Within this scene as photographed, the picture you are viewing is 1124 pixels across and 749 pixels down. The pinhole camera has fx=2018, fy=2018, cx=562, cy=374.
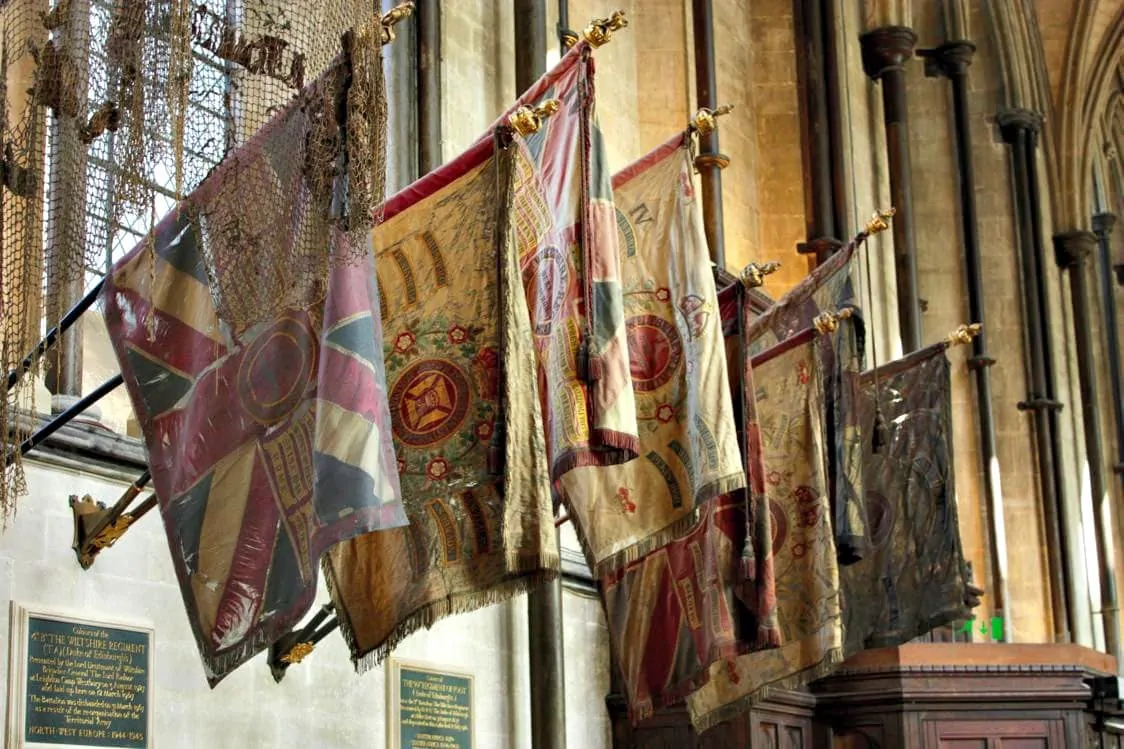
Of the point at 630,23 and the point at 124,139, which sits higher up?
the point at 630,23

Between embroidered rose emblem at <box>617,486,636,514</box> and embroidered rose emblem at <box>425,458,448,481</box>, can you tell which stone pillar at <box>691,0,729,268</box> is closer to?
embroidered rose emblem at <box>617,486,636,514</box>

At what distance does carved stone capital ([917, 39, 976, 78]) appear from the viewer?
843 inches

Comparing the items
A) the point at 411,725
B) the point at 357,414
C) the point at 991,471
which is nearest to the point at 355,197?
the point at 357,414

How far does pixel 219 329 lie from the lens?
7566 mm

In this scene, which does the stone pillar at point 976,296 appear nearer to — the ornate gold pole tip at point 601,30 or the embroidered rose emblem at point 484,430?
the ornate gold pole tip at point 601,30

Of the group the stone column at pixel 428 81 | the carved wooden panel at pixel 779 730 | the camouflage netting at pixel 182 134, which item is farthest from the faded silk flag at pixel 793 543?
the camouflage netting at pixel 182 134

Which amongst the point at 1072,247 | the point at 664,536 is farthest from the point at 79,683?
the point at 1072,247

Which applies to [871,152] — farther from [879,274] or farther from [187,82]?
[187,82]

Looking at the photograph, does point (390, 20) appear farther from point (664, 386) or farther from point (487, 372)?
point (664, 386)

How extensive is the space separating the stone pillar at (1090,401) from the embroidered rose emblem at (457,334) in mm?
16293

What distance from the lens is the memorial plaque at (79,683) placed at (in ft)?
27.3

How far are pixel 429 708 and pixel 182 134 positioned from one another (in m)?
5.26

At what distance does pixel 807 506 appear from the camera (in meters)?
11.1

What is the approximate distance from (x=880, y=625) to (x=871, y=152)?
304 inches
